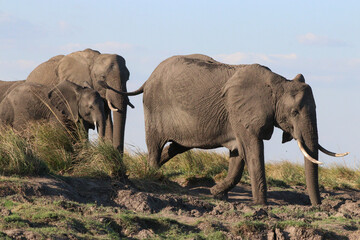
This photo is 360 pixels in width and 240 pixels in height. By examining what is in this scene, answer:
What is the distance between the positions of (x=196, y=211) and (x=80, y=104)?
5199 millimetres

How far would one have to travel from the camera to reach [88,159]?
1184cm

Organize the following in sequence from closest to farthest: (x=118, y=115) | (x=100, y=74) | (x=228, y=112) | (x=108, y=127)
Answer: (x=228, y=112), (x=118, y=115), (x=108, y=127), (x=100, y=74)

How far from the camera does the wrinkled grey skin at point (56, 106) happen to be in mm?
14391

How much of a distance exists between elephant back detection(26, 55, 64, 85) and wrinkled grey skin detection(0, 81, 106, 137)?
3.81m

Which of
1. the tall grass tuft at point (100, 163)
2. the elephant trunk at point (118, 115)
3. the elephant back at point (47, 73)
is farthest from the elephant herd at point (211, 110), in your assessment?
the elephant back at point (47, 73)

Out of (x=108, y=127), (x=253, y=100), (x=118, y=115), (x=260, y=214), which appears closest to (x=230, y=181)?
(x=253, y=100)

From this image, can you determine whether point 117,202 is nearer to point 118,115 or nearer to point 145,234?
point 145,234

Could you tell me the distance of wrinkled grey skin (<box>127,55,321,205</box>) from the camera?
11.4 metres

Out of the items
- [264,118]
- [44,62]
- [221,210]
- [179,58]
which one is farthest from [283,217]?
[44,62]

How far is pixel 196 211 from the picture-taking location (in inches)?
392

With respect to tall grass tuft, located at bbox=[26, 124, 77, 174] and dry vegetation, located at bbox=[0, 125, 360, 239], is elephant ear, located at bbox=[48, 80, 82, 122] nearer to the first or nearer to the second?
dry vegetation, located at bbox=[0, 125, 360, 239]

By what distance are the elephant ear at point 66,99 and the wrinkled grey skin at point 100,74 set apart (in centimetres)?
217

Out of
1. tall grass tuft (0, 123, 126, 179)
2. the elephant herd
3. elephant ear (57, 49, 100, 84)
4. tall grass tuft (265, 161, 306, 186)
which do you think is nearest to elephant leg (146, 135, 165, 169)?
the elephant herd

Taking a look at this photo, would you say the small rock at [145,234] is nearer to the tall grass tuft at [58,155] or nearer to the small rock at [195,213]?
the small rock at [195,213]
